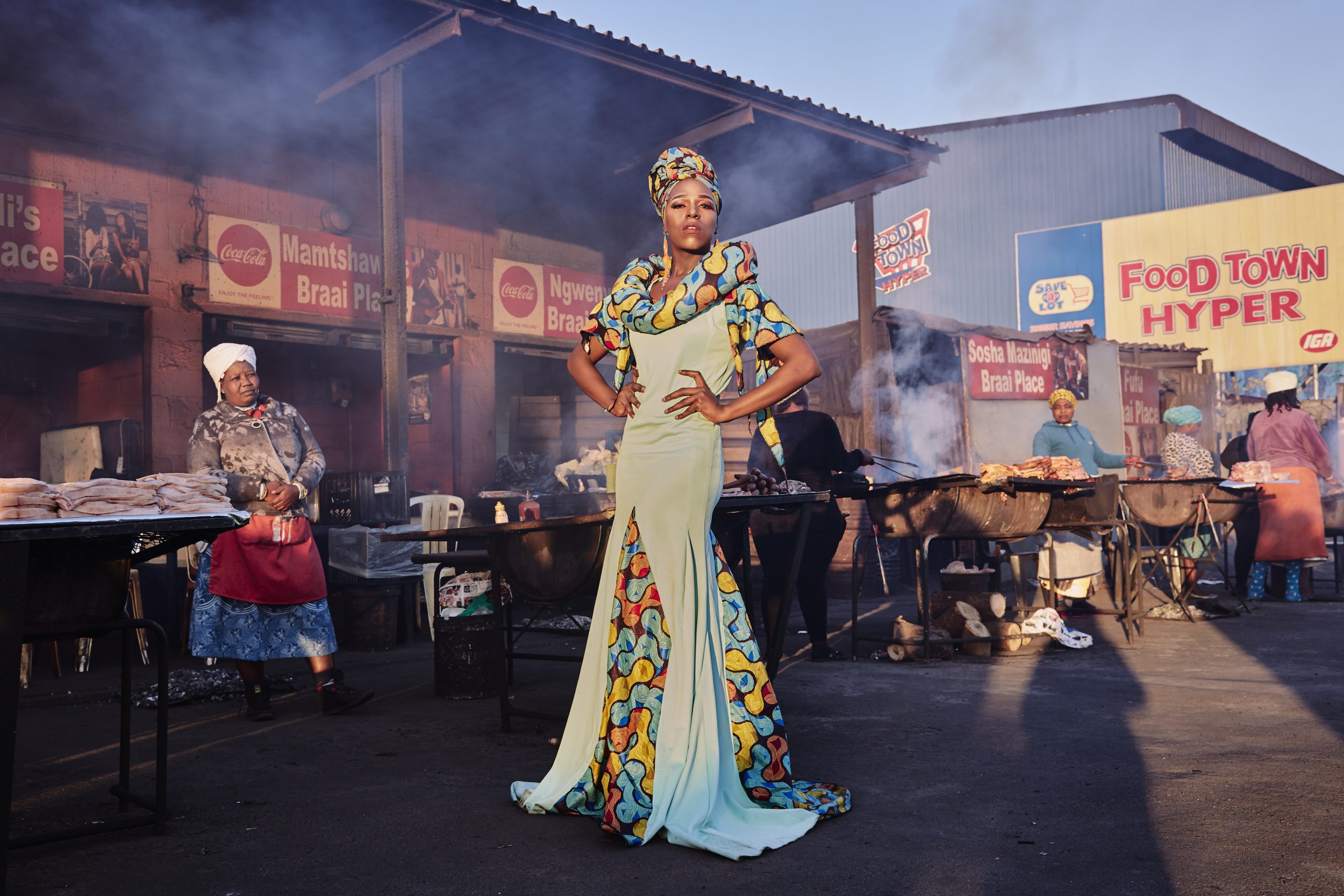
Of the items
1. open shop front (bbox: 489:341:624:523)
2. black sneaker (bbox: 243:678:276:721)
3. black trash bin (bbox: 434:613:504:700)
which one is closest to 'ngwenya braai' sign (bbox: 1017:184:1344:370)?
open shop front (bbox: 489:341:624:523)

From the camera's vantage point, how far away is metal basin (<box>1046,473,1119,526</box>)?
6.95 m

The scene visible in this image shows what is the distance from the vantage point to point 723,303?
3.35 metres

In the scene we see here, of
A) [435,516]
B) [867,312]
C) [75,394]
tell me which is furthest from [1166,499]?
[75,394]

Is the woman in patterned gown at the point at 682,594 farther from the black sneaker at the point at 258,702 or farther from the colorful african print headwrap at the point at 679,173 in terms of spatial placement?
the black sneaker at the point at 258,702

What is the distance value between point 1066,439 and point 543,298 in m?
6.12

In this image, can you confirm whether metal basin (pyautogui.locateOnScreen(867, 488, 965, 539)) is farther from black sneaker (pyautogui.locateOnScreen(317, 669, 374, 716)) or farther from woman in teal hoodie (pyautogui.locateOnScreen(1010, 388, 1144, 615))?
black sneaker (pyautogui.locateOnScreen(317, 669, 374, 716))

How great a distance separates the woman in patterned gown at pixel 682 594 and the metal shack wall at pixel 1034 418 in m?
9.10

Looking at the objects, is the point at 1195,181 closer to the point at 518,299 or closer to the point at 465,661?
the point at 518,299

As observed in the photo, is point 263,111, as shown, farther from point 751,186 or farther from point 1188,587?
point 1188,587

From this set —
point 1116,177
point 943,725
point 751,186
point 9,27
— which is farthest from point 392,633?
point 1116,177

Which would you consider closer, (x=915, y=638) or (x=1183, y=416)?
(x=915, y=638)

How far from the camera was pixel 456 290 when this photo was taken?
10.8m

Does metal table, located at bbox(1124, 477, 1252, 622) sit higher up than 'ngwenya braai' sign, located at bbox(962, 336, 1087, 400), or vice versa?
'ngwenya braai' sign, located at bbox(962, 336, 1087, 400)

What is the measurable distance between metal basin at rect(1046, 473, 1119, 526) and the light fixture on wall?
7108 millimetres
